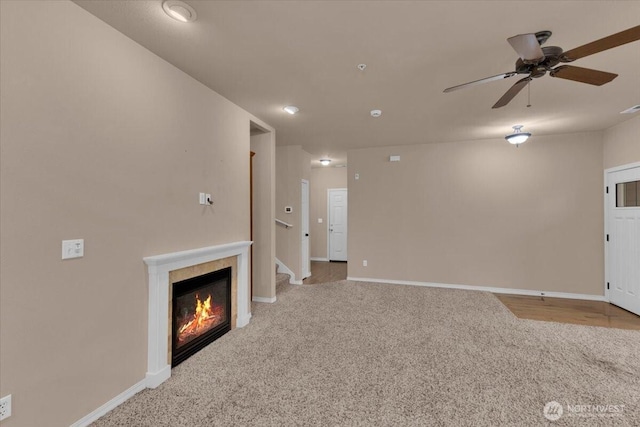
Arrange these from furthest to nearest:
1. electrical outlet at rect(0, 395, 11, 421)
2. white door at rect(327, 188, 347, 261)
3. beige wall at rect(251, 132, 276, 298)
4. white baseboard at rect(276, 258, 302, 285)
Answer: white door at rect(327, 188, 347, 261) → white baseboard at rect(276, 258, 302, 285) → beige wall at rect(251, 132, 276, 298) → electrical outlet at rect(0, 395, 11, 421)

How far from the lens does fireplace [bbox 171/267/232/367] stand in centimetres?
266

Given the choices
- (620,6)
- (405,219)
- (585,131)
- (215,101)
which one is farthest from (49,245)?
(585,131)

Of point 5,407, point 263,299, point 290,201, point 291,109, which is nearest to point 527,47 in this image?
point 291,109

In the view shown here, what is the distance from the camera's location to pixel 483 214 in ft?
17.0

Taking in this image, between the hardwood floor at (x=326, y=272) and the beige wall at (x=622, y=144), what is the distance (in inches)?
195

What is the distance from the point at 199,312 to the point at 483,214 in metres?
4.93

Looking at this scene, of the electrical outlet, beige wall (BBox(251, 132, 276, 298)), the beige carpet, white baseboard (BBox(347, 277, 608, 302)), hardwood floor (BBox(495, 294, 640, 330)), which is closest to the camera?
the electrical outlet

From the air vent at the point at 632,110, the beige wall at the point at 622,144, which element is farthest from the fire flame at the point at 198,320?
the beige wall at the point at 622,144

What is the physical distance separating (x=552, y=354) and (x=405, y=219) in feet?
10.3

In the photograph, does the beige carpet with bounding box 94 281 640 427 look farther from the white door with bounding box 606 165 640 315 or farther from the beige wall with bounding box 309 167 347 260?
the beige wall with bounding box 309 167 347 260

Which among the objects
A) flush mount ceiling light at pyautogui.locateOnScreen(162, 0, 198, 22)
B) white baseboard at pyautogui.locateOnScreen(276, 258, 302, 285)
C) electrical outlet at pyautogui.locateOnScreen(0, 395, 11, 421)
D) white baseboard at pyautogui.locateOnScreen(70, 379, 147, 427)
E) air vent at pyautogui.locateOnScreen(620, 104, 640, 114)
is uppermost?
air vent at pyautogui.locateOnScreen(620, 104, 640, 114)

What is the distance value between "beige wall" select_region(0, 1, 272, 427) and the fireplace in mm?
373

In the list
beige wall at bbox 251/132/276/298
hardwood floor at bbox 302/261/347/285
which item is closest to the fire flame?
beige wall at bbox 251/132/276/298

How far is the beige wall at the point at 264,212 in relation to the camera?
14.5 ft
